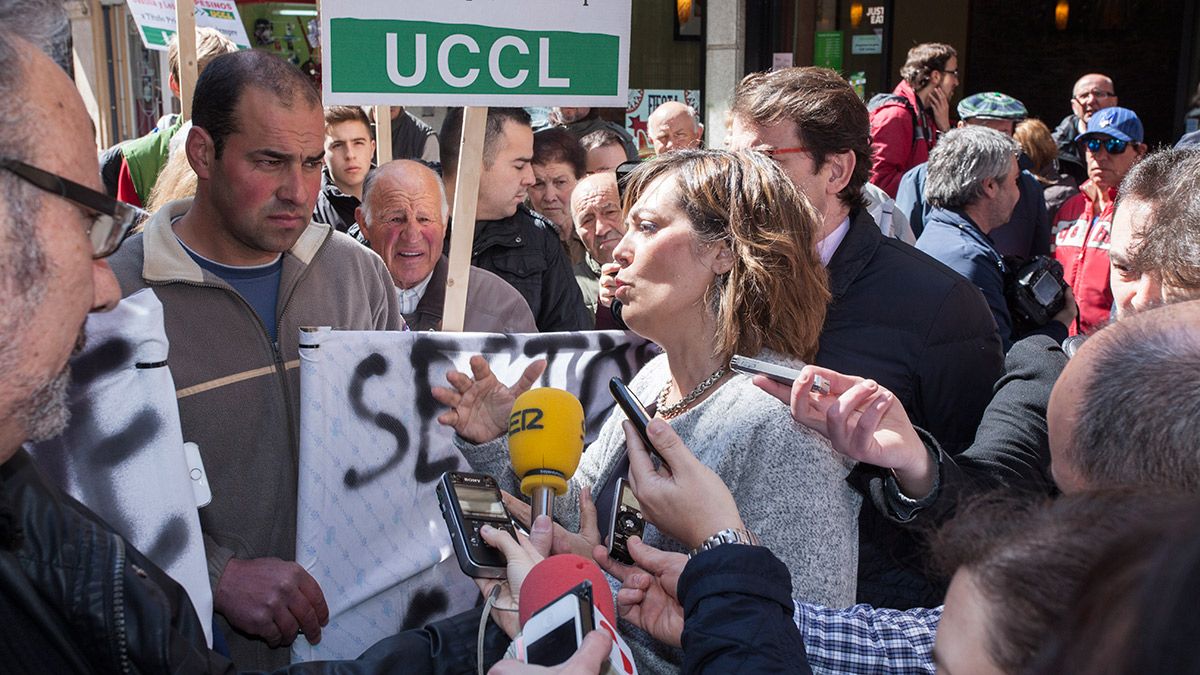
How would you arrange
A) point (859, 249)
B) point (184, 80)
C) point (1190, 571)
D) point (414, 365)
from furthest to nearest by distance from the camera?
point (184, 80)
point (859, 249)
point (414, 365)
point (1190, 571)

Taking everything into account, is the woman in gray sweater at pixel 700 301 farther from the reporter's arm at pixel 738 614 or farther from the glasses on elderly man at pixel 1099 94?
the glasses on elderly man at pixel 1099 94

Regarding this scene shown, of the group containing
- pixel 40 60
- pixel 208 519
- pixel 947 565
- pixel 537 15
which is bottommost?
pixel 208 519

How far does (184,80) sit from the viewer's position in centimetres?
397

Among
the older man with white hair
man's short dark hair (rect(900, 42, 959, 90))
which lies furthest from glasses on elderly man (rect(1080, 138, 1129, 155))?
the older man with white hair

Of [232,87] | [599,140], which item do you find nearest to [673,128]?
[599,140]

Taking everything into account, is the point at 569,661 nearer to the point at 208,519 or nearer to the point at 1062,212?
the point at 208,519

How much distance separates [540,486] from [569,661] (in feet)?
2.37

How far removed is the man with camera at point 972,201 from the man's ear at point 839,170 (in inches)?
45.5

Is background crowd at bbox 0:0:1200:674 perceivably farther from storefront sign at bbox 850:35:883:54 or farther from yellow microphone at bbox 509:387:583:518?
storefront sign at bbox 850:35:883:54

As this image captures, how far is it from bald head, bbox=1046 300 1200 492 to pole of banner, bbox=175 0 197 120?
3.15 metres

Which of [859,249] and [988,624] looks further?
[859,249]

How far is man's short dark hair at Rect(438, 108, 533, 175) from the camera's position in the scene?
4703mm

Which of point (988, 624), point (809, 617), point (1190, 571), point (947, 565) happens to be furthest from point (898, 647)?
point (1190, 571)

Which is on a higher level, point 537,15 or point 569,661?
point 537,15
